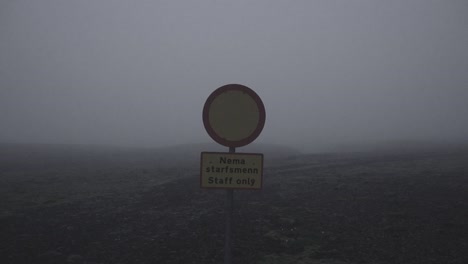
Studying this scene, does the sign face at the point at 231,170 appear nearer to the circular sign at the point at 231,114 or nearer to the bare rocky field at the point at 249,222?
the circular sign at the point at 231,114

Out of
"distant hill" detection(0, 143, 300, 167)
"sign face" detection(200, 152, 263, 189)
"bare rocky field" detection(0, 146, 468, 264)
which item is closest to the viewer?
Answer: "sign face" detection(200, 152, 263, 189)

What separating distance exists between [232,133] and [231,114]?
26cm

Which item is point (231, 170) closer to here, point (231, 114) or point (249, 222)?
point (231, 114)

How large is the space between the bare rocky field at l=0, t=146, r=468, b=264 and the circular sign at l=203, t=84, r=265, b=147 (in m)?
3.08

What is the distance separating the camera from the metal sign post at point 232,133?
14.4ft

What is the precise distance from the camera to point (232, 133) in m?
4.49

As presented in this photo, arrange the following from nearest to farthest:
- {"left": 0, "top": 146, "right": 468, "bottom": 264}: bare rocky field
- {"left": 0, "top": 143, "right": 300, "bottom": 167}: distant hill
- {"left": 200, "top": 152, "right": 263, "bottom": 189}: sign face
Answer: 1. {"left": 200, "top": 152, "right": 263, "bottom": 189}: sign face
2. {"left": 0, "top": 146, "right": 468, "bottom": 264}: bare rocky field
3. {"left": 0, "top": 143, "right": 300, "bottom": 167}: distant hill

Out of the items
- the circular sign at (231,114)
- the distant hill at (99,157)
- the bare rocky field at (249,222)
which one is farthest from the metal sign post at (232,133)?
the distant hill at (99,157)

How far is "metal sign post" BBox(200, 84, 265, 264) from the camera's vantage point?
14.4 feet

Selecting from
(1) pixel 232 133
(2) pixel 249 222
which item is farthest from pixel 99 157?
(1) pixel 232 133

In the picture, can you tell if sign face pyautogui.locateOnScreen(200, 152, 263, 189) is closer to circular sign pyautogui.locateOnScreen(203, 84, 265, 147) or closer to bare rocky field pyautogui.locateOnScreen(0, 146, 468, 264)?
circular sign pyautogui.locateOnScreen(203, 84, 265, 147)

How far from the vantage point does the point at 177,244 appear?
7367mm

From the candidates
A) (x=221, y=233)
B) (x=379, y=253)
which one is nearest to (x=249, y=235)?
(x=221, y=233)

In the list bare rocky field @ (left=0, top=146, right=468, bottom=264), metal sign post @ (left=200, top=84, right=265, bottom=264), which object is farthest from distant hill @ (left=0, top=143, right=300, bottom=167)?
metal sign post @ (left=200, top=84, right=265, bottom=264)
